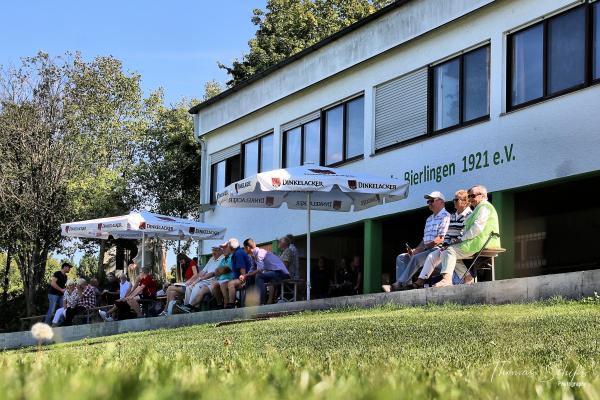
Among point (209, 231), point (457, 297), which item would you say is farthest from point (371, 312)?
point (209, 231)

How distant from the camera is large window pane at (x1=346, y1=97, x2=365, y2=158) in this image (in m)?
23.2

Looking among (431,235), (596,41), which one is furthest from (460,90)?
(431,235)

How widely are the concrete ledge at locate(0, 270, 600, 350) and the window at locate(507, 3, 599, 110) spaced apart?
557 centimetres

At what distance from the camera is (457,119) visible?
64.3 ft

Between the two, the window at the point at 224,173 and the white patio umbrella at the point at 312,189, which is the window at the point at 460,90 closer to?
the white patio umbrella at the point at 312,189

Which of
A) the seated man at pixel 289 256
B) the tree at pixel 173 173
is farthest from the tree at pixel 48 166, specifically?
the seated man at pixel 289 256

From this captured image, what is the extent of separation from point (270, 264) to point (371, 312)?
18.2 ft

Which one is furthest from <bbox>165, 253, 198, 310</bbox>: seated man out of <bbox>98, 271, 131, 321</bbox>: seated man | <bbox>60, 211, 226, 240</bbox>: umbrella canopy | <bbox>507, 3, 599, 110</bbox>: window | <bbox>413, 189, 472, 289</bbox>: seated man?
<bbox>507, 3, 599, 110</bbox>: window

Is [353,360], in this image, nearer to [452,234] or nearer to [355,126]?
[452,234]

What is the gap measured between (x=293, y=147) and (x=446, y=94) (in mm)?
7066

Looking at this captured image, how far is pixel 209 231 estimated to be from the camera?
24109 millimetres

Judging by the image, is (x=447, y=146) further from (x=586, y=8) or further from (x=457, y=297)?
(x=457, y=297)

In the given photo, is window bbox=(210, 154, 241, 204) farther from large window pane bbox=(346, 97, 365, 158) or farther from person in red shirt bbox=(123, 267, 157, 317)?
person in red shirt bbox=(123, 267, 157, 317)

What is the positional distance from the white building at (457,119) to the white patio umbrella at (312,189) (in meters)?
1.75
